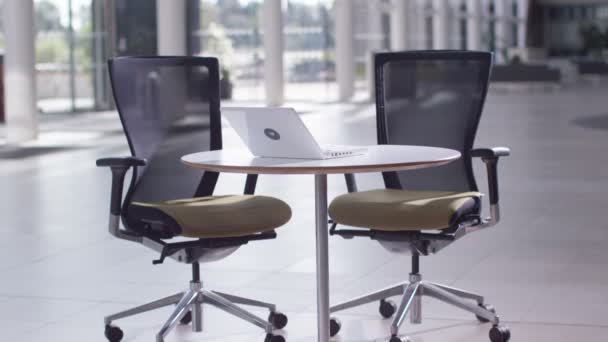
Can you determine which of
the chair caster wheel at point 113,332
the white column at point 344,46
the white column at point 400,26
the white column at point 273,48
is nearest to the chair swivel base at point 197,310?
the chair caster wheel at point 113,332

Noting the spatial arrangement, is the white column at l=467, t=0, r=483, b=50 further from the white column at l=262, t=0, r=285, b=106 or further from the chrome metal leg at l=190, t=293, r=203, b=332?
the chrome metal leg at l=190, t=293, r=203, b=332

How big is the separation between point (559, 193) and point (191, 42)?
866 inches

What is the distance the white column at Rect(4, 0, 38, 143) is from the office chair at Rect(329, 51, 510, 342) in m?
10.6

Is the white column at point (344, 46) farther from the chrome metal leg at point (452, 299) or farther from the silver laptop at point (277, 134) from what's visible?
the silver laptop at point (277, 134)

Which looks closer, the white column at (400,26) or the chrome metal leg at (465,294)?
the chrome metal leg at (465,294)

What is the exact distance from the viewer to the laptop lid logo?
415 cm

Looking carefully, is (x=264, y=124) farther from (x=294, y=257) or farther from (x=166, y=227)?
(x=294, y=257)

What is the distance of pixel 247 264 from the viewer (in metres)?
6.43

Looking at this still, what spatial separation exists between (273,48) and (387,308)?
752 inches

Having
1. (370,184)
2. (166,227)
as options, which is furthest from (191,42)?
(166,227)

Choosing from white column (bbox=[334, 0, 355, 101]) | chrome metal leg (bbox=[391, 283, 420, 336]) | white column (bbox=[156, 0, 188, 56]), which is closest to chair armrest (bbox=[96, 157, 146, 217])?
chrome metal leg (bbox=[391, 283, 420, 336])

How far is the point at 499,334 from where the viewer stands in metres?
4.57

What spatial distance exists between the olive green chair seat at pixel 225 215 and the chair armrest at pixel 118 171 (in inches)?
4.2

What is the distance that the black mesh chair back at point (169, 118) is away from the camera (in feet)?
16.9
